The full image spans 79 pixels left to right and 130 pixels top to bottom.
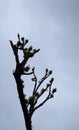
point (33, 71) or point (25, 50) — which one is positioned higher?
point (25, 50)

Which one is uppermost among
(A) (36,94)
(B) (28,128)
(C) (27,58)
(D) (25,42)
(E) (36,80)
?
(D) (25,42)

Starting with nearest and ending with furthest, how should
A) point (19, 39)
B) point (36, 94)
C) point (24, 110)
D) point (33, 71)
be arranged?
point (24, 110)
point (19, 39)
point (36, 94)
point (33, 71)

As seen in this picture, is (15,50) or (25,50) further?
(25,50)

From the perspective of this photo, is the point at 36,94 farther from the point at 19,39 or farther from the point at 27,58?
the point at 19,39

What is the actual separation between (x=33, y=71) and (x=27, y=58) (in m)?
1.19

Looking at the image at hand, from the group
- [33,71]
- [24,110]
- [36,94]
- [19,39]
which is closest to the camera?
[24,110]

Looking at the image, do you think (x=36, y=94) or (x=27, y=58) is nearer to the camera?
(x=27, y=58)

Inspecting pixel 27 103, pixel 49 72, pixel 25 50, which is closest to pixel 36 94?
pixel 27 103

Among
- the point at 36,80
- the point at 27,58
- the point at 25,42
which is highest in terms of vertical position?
the point at 25,42

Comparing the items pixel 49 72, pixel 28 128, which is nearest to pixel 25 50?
pixel 49 72

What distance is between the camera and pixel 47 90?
7.63 meters

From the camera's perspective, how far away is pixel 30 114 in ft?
20.9

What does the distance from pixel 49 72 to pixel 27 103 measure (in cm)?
162

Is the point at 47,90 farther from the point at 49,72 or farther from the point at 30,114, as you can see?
the point at 30,114
